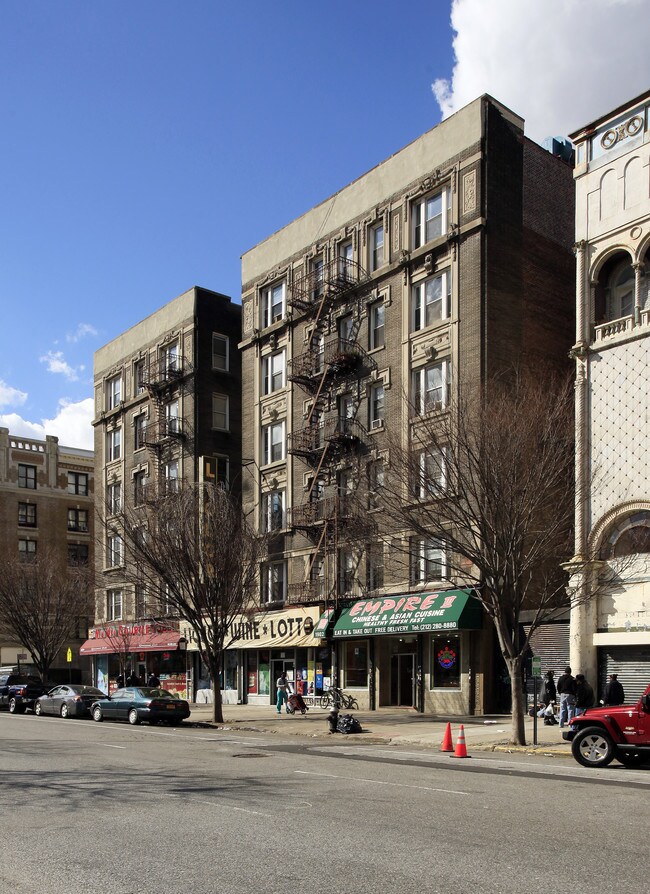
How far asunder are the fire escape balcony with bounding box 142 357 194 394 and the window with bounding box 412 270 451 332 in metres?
16.2

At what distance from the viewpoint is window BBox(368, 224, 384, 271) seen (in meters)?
37.1

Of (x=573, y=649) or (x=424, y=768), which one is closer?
(x=424, y=768)

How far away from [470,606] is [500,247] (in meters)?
12.3

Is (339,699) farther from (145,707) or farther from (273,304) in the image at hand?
(273,304)

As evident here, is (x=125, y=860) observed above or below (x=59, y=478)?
below

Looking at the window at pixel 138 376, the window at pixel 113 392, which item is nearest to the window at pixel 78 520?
the window at pixel 113 392

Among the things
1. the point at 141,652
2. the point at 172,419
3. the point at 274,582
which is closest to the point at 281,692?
the point at 274,582

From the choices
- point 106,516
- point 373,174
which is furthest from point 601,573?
point 106,516

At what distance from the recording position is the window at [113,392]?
54.9 meters

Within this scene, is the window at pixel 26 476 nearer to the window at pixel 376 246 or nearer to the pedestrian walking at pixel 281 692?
the pedestrian walking at pixel 281 692

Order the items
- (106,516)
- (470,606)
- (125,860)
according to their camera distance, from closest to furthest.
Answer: (125,860)
(470,606)
(106,516)

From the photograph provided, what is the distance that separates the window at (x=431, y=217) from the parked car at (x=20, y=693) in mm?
24360

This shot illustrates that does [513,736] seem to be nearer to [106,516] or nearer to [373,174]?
[373,174]

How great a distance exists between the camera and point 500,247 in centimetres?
3294
